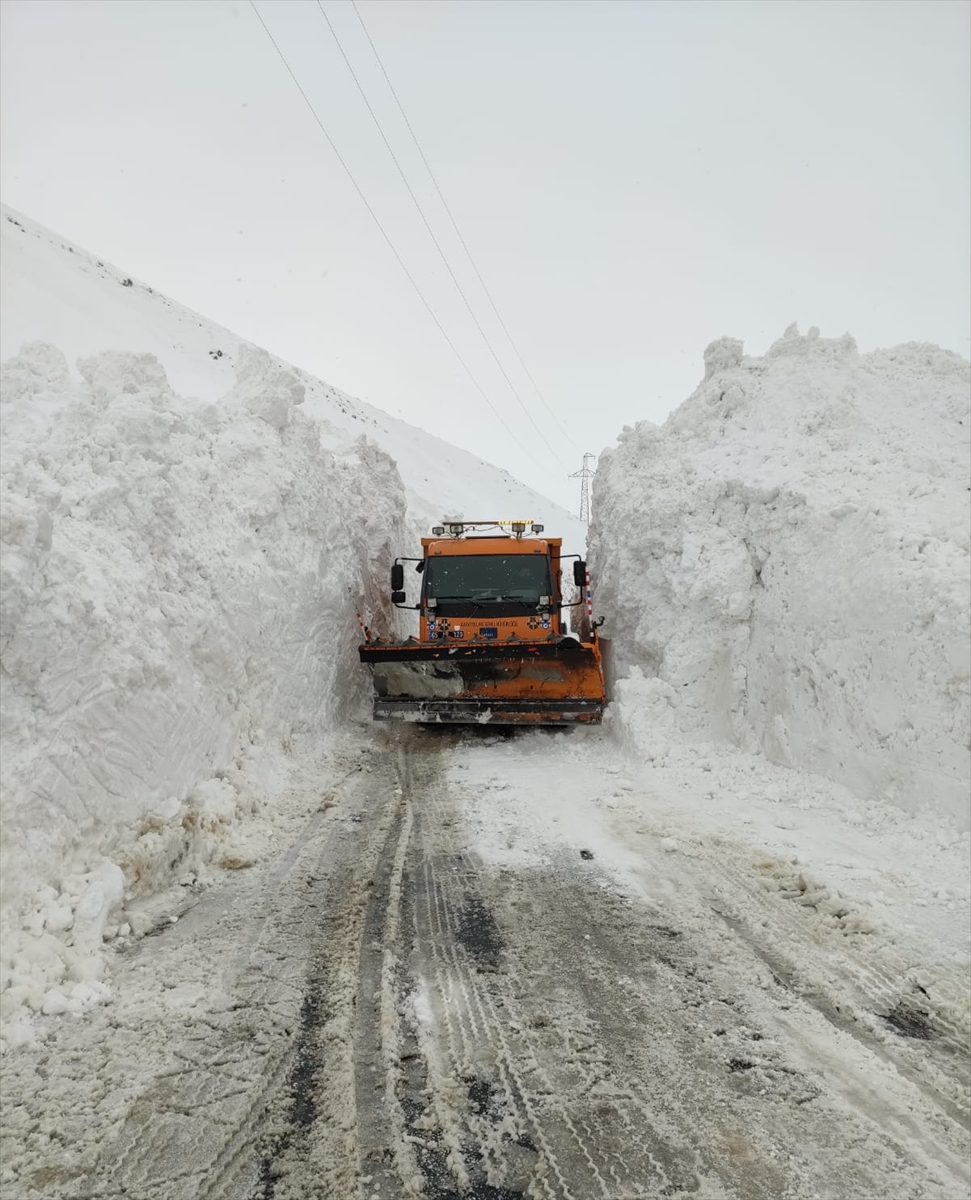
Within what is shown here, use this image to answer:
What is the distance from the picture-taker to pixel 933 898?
15.1 ft

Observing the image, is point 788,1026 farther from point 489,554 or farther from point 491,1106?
point 489,554

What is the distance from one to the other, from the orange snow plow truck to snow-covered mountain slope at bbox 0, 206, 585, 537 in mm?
7170

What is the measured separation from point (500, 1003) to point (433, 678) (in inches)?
260

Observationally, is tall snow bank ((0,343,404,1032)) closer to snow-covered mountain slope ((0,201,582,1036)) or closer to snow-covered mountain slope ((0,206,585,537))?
snow-covered mountain slope ((0,201,582,1036))

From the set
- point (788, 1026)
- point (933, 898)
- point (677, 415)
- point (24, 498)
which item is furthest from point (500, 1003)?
point (677, 415)

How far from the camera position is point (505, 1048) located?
3.00 metres

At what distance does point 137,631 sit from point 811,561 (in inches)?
250

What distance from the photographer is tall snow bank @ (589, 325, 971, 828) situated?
19.8 ft

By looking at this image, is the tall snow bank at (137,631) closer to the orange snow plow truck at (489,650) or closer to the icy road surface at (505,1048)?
the icy road surface at (505,1048)

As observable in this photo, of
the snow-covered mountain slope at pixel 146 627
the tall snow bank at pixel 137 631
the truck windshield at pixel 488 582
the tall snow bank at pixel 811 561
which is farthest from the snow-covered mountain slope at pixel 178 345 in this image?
the tall snow bank at pixel 811 561

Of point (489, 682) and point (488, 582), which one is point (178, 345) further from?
point (489, 682)

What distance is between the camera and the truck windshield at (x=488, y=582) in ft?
36.1

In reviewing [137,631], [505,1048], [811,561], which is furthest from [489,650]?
[505,1048]

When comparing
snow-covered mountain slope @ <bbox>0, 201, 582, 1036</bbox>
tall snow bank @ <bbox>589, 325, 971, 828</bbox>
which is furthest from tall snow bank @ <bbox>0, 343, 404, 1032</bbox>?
tall snow bank @ <bbox>589, 325, 971, 828</bbox>
